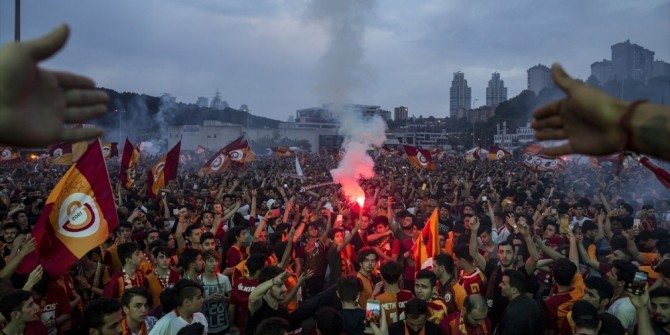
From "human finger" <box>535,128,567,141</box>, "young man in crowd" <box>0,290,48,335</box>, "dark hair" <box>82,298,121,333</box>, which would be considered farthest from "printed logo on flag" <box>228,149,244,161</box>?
"human finger" <box>535,128,567,141</box>

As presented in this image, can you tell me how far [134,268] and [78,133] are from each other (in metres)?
4.71

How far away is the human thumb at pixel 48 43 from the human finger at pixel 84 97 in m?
0.21

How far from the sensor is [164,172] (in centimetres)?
1451

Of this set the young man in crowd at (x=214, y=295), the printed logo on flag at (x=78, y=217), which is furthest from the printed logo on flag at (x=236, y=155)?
the young man in crowd at (x=214, y=295)

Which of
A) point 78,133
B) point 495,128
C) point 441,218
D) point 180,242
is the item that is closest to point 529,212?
point 441,218

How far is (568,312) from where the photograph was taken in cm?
553

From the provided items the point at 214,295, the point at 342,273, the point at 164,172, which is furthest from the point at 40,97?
the point at 164,172

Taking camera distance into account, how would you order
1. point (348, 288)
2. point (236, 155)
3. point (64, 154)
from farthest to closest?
point (236, 155)
point (64, 154)
point (348, 288)

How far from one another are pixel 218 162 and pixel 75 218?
13.1 m

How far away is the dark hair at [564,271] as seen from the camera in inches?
224

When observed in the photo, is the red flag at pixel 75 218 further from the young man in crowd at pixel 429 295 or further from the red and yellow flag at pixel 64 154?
the red and yellow flag at pixel 64 154

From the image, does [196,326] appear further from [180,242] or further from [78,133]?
[180,242]

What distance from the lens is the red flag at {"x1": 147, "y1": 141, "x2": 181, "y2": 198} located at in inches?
568

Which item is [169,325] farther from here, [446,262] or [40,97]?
[40,97]
